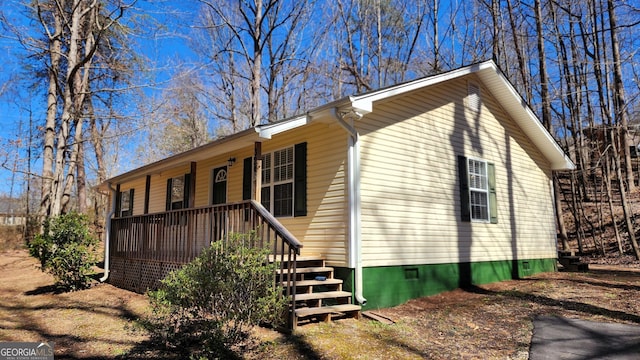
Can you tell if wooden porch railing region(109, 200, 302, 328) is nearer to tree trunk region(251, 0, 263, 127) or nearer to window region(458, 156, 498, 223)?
window region(458, 156, 498, 223)

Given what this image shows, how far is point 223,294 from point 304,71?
58.9ft

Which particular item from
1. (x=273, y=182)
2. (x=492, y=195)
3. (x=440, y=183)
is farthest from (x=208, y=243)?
(x=492, y=195)

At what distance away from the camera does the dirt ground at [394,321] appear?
189 inches

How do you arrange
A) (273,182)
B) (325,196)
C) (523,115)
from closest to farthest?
(325,196), (273,182), (523,115)

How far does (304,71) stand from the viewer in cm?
2109

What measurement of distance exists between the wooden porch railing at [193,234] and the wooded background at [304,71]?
4.66m

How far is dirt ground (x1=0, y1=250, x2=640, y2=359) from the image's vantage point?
4805 millimetres

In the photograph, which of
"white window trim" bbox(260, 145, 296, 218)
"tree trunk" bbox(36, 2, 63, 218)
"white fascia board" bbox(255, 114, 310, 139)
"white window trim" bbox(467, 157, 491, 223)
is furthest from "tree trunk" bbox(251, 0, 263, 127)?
A: "white fascia board" bbox(255, 114, 310, 139)

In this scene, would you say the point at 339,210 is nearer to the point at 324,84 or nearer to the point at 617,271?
the point at 617,271

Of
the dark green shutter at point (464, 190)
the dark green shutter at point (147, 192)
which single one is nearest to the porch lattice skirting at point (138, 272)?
the dark green shutter at point (147, 192)

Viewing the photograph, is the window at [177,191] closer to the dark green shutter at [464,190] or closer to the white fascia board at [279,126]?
the white fascia board at [279,126]

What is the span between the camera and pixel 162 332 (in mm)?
4617

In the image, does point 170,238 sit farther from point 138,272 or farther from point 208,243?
point 138,272

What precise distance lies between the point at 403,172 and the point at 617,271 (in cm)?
756
